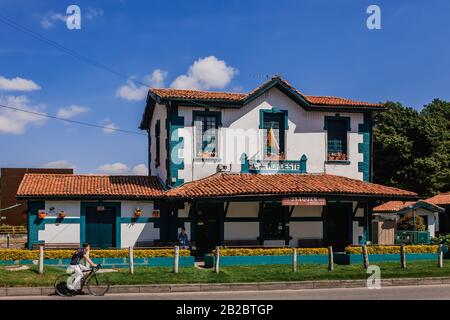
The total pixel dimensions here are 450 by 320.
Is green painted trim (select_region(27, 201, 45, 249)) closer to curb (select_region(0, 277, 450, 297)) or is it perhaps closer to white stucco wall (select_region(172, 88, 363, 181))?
white stucco wall (select_region(172, 88, 363, 181))

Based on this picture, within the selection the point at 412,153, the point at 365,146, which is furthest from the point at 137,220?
the point at 412,153

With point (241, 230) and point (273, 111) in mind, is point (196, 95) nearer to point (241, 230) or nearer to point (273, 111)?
point (273, 111)

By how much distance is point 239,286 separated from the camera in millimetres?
19266

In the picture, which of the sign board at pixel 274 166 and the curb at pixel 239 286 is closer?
the curb at pixel 239 286

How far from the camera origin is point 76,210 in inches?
1011

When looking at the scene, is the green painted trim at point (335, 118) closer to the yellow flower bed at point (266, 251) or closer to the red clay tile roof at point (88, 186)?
the yellow flower bed at point (266, 251)

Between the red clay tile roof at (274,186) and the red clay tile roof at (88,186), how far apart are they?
167cm

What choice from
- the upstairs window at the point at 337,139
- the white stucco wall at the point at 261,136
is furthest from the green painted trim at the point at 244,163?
the upstairs window at the point at 337,139

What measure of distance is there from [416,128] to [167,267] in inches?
1317

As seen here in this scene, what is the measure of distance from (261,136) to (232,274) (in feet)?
29.2

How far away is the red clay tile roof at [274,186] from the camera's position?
2464cm
